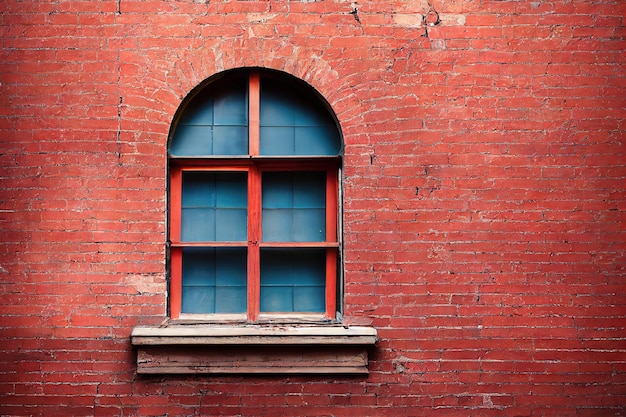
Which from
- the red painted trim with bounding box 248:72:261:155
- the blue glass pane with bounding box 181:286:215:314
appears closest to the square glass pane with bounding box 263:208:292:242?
the red painted trim with bounding box 248:72:261:155

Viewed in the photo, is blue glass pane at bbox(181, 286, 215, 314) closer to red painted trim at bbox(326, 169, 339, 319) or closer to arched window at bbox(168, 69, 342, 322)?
arched window at bbox(168, 69, 342, 322)

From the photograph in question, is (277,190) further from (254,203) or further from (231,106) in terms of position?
(231,106)

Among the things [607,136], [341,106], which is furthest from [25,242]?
[607,136]

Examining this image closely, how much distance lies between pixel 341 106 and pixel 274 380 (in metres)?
2.04

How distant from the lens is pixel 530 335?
366 centimetres

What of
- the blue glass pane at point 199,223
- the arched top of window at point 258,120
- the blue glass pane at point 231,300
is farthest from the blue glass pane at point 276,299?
the arched top of window at point 258,120

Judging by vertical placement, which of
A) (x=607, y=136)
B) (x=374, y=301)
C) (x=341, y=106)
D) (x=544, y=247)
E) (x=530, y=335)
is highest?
(x=341, y=106)

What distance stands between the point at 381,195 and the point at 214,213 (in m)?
1.28

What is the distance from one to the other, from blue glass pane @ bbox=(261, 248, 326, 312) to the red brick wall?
33cm

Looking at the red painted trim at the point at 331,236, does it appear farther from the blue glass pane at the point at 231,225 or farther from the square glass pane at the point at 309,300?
the blue glass pane at the point at 231,225

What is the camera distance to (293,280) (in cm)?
391

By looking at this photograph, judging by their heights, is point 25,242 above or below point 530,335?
above

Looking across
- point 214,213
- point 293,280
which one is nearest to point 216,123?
point 214,213

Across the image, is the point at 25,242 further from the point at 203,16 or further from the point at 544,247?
the point at 544,247
